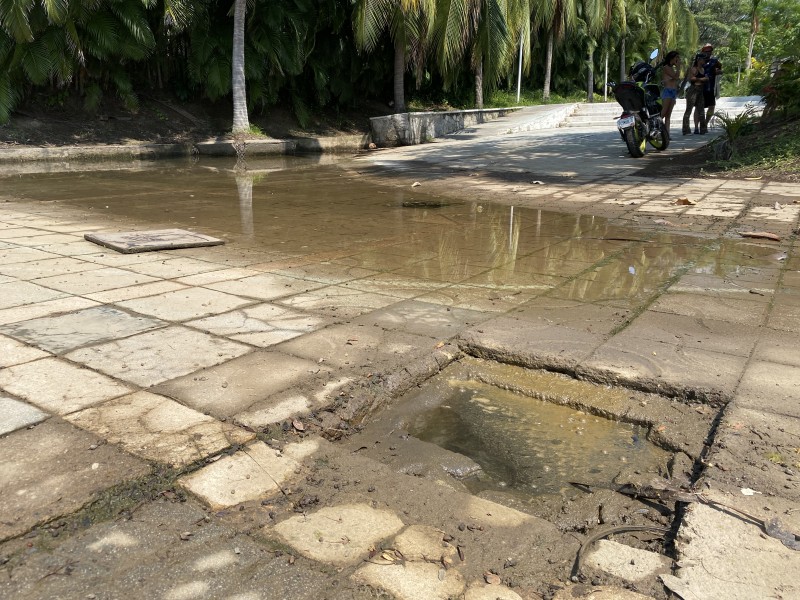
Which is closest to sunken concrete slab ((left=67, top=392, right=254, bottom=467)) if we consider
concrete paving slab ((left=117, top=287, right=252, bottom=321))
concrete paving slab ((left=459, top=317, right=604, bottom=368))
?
concrete paving slab ((left=117, top=287, right=252, bottom=321))

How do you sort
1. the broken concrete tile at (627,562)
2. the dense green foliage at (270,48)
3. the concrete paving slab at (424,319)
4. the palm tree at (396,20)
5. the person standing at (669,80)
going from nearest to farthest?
the broken concrete tile at (627,562)
the concrete paving slab at (424,319)
the person standing at (669,80)
the dense green foliage at (270,48)
the palm tree at (396,20)

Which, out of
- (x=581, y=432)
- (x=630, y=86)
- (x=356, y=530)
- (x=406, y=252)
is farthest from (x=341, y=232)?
(x=630, y=86)

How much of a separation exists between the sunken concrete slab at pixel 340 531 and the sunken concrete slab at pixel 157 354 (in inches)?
50.9

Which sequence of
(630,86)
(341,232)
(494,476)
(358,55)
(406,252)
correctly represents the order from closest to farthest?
(494,476) < (406,252) < (341,232) < (630,86) < (358,55)

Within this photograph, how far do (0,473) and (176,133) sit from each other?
15844 mm

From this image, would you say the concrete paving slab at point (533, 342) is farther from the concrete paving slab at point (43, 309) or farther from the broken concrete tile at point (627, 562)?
the concrete paving slab at point (43, 309)

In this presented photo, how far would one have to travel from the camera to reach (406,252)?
590 cm

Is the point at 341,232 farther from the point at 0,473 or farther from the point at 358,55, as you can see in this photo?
the point at 358,55

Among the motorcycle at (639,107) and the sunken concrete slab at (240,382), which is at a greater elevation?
the motorcycle at (639,107)

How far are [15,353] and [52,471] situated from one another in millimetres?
1286

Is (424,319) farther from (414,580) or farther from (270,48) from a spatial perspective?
(270,48)

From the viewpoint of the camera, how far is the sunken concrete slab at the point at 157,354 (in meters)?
3.23

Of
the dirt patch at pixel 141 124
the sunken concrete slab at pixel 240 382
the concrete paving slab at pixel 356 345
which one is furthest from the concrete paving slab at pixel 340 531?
the dirt patch at pixel 141 124

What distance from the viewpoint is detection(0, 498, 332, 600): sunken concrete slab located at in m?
1.85
